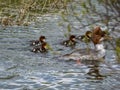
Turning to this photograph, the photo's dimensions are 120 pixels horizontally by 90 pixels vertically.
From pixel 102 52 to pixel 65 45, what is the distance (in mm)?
1943

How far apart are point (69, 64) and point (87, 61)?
0.86 meters

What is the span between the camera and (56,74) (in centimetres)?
1166

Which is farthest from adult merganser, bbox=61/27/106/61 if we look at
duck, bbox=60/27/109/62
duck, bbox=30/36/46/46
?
duck, bbox=30/36/46/46

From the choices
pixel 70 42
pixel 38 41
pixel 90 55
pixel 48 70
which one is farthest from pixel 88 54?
pixel 38 41

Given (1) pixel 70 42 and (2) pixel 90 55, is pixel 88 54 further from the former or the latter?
(1) pixel 70 42

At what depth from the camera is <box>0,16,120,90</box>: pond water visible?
1054 cm

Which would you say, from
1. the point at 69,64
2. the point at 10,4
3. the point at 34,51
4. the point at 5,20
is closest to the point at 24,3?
the point at 5,20

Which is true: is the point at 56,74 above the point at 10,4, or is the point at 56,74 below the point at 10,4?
below

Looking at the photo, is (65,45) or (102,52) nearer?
(102,52)

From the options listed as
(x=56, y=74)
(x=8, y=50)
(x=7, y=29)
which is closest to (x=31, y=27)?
(x=7, y=29)

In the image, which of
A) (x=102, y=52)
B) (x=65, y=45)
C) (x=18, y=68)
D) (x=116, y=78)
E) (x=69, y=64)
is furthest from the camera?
(x=65, y=45)

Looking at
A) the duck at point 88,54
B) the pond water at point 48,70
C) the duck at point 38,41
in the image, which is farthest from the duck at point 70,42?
the duck at point 88,54

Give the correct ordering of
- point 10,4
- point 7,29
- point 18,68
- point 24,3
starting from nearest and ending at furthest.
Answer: point 18,68, point 7,29, point 24,3, point 10,4

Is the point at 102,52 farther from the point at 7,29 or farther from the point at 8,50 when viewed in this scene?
the point at 7,29
